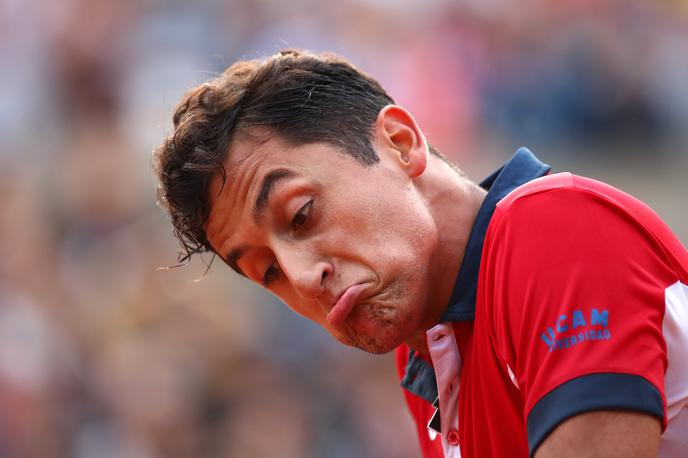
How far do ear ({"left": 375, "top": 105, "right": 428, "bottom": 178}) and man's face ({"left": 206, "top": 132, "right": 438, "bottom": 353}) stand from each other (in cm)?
3

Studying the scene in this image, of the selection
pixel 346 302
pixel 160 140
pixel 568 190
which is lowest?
pixel 160 140

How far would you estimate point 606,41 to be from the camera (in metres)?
6.97

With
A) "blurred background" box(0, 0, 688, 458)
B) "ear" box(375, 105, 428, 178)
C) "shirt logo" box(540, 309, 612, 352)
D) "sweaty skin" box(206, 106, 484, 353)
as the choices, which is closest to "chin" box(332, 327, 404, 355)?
"sweaty skin" box(206, 106, 484, 353)

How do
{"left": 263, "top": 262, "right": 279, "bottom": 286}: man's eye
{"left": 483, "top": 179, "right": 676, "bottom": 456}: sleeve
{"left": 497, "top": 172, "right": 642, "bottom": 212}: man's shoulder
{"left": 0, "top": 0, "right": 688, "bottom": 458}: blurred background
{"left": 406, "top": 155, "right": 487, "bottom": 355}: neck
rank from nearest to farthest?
{"left": 483, "top": 179, "right": 676, "bottom": 456}: sleeve, {"left": 497, "top": 172, "right": 642, "bottom": 212}: man's shoulder, {"left": 406, "top": 155, "right": 487, "bottom": 355}: neck, {"left": 263, "top": 262, "right": 279, "bottom": 286}: man's eye, {"left": 0, "top": 0, "right": 688, "bottom": 458}: blurred background

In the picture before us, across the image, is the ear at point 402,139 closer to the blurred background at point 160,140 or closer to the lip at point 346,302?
the lip at point 346,302

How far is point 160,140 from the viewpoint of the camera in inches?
253

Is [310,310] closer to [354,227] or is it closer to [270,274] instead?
[270,274]

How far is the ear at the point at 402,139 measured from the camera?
2420 millimetres

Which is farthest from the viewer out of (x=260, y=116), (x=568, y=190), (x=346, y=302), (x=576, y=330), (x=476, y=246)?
(x=260, y=116)

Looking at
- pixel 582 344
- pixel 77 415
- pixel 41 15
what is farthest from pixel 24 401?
pixel 582 344

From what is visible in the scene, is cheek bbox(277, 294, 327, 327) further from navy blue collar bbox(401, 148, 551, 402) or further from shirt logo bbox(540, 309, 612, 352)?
shirt logo bbox(540, 309, 612, 352)

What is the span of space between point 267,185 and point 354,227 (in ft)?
0.76

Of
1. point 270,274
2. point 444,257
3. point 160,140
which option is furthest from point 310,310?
point 160,140

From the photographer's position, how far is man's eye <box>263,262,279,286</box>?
8.14 ft
